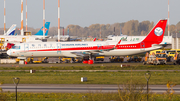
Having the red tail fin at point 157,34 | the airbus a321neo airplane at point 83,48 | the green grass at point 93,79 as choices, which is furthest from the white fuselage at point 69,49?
the green grass at point 93,79

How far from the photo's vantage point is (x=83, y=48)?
56.6 m

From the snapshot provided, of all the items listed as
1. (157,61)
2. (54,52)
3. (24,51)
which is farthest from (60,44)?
(157,61)

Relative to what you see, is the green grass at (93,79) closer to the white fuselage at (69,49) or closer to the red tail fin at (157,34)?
the white fuselage at (69,49)

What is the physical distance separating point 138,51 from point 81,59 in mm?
13726

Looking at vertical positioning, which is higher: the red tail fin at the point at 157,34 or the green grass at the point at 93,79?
the red tail fin at the point at 157,34

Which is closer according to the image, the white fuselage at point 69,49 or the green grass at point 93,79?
the green grass at point 93,79

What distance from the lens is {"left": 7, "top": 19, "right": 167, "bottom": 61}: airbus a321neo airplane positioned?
5612cm

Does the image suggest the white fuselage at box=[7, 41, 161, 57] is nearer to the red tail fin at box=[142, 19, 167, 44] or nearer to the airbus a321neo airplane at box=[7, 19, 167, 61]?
the airbus a321neo airplane at box=[7, 19, 167, 61]

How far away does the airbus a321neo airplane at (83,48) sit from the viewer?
184 ft

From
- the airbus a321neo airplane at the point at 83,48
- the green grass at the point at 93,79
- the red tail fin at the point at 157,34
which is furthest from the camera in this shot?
the red tail fin at the point at 157,34

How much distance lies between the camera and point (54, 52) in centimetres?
5616

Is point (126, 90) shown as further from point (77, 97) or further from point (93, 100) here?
point (77, 97)

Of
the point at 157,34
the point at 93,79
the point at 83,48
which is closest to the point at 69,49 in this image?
the point at 83,48

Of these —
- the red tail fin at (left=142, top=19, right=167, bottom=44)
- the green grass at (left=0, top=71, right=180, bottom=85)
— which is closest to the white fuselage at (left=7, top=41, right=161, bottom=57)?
the red tail fin at (left=142, top=19, right=167, bottom=44)
